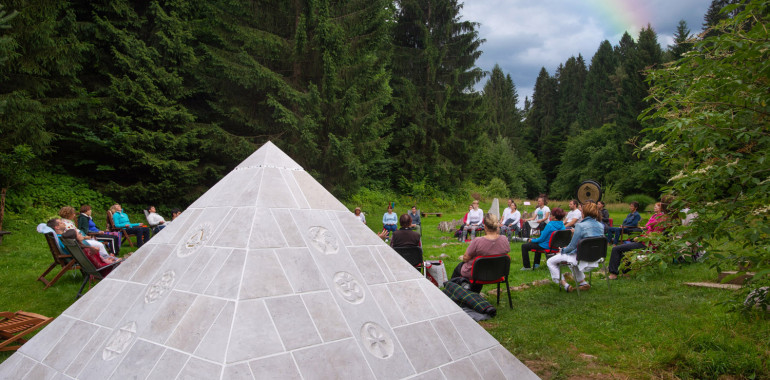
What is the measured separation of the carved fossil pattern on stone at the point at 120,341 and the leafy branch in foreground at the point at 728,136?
3.61 meters

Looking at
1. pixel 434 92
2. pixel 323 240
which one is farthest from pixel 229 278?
pixel 434 92

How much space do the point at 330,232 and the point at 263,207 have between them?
1.73 feet

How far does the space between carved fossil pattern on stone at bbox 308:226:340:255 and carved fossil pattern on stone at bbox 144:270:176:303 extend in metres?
0.92

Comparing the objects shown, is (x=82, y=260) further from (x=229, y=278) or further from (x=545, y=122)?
(x=545, y=122)

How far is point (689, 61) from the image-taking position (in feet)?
9.25

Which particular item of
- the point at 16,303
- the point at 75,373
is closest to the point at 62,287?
the point at 16,303

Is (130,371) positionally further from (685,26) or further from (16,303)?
(685,26)

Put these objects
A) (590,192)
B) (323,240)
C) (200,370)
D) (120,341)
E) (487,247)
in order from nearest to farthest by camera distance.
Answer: (200,370)
(120,341)
(323,240)
(487,247)
(590,192)

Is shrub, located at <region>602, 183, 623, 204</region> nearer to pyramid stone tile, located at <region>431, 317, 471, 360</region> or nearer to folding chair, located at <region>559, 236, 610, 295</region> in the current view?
folding chair, located at <region>559, 236, 610, 295</region>

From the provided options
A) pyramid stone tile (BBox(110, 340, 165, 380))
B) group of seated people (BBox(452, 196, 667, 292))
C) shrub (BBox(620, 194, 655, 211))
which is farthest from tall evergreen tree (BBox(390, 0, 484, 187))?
pyramid stone tile (BBox(110, 340, 165, 380))

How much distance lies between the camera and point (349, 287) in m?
2.64

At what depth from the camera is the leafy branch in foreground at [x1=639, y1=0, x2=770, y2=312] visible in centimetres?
237

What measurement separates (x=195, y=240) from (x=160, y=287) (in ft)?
1.22

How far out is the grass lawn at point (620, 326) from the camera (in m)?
3.54
